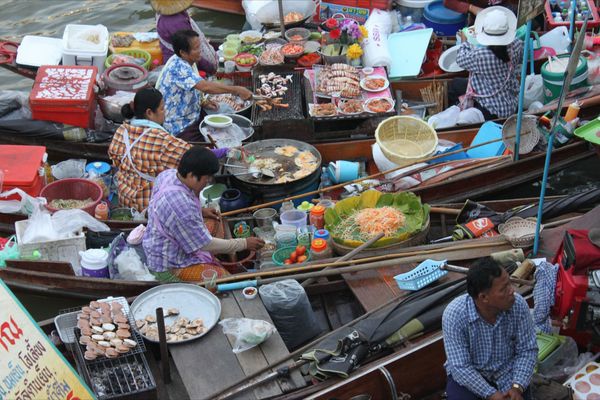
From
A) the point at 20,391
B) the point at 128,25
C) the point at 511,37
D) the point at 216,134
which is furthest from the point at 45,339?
the point at 128,25

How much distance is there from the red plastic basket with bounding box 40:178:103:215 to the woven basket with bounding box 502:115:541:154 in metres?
3.87

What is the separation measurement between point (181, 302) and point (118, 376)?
81cm

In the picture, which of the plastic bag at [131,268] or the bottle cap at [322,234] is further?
the bottle cap at [322,234]

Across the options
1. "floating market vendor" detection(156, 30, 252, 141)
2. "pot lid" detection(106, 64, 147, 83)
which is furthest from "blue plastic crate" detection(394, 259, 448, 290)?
"pot lid" detection(106, 64, 147, 83)

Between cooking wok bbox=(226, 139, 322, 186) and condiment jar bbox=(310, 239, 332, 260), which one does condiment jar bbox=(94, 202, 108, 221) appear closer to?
cooking wok bbox=(226, 139, 322, 186)

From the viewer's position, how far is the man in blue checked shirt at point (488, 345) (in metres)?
4.15

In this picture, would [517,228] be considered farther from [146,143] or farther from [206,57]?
[206,57]

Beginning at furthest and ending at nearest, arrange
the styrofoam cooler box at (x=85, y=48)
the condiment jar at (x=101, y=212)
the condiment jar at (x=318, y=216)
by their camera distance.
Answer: the styrofoam cooler box at (x=85, y=48) → the condiment jar at (x=101, y=212) → the condiment jar at (x=318, y=216)

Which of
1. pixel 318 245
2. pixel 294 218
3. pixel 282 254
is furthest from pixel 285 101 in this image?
pixel 318 245

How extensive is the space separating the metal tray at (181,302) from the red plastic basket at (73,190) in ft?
6.44

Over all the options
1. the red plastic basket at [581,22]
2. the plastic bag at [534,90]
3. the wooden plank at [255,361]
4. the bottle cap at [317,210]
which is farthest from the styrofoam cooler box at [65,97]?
the red plastic basket at [581,22]

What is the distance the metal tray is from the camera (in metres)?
5.21

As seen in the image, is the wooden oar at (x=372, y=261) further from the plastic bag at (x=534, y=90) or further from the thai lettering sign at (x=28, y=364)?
the plastic bag at (x=534, y=90)

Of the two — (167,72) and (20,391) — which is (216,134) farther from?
(20,391)
